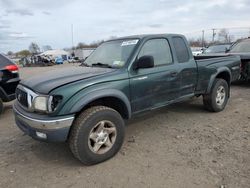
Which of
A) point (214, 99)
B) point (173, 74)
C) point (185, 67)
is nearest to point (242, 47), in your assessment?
point (214, 99)

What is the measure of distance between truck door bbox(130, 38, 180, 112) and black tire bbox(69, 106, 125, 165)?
0.63 meters

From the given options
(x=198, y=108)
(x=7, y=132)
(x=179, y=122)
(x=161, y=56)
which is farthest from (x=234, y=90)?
(x=7, y=132)

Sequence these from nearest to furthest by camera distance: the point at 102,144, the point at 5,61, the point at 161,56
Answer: the point at 102,144 < the point at 161,56 < the point at 5,61

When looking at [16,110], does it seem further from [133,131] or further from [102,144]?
[133,131]

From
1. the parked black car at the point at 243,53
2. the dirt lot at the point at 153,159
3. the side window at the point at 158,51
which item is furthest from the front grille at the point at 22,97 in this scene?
the parked black car at the point at 243,53

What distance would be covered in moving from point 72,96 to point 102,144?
2.88ft

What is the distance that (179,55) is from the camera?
4.89 metres

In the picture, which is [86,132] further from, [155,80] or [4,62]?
[4,62]

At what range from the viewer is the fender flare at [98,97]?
3.30 m

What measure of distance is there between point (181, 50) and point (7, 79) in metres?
4.21

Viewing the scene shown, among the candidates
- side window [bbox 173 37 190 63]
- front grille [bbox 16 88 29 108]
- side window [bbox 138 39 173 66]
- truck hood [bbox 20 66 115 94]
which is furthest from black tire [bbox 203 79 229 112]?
front grille [bbox 16 88 29 108]

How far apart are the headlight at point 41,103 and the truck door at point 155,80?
1347 millimetres

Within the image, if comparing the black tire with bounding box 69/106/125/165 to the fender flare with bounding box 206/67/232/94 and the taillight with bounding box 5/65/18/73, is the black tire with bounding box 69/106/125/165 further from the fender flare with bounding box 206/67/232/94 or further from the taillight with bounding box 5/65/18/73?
the taillight with bounding box 5/65/18/73

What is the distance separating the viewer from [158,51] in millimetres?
4582
